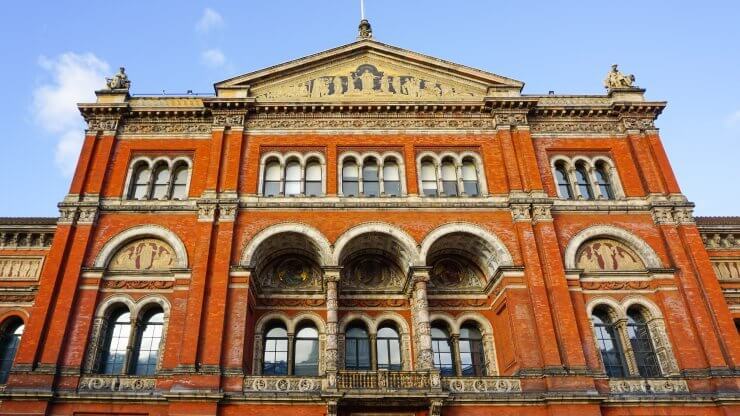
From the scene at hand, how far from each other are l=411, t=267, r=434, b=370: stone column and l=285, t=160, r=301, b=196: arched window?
621 cm

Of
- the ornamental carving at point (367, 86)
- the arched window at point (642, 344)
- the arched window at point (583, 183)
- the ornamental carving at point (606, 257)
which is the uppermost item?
the ornamental carving at point (367, 86)

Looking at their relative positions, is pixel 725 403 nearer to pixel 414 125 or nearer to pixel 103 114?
pixel 414 125

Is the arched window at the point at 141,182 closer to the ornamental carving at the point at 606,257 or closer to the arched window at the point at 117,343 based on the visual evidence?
the arched window at the point at 117,343

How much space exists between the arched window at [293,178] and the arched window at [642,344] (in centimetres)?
1420

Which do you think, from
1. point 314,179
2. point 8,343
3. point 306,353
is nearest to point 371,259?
point 314,179

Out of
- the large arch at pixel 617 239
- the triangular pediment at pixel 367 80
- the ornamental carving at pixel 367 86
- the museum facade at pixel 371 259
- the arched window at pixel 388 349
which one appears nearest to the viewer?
the museum facade at pixel 371 259

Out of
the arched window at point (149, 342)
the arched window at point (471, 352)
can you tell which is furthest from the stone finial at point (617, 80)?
the arched window at point (149, 342)

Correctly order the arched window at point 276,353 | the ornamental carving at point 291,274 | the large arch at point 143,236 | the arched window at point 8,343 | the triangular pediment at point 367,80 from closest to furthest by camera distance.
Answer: the arched window at point 8,343
the large arch at point 143,236
the arched window at point 276,353
the ornamental carving at point 291,274
the triangular pediment at point 367,80

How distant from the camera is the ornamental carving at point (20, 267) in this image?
74.6 ft

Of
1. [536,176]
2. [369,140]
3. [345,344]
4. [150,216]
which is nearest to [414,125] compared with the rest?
[369,140]

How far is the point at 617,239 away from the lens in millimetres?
22812

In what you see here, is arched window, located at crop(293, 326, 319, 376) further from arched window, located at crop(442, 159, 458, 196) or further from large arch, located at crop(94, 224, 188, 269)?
arched window, located at crop(442, 159, 458, 196)

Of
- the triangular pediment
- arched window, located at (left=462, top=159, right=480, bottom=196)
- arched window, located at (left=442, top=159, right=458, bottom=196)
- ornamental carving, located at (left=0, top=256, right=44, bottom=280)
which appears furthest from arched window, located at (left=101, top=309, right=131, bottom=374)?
arched window, located at (left=462, top=159, right=480, bottom=196)

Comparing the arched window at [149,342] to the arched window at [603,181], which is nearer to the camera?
the arched window at [149,342]
